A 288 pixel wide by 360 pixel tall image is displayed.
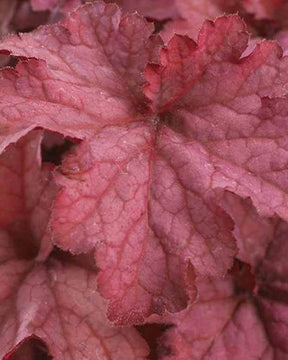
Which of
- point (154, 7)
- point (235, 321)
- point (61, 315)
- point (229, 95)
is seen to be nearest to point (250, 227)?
point (235, 321)

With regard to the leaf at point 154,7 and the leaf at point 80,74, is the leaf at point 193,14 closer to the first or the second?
the leaf at point 154,7

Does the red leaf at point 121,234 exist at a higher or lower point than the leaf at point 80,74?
lower

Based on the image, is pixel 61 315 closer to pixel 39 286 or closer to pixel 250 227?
pixel 39 286

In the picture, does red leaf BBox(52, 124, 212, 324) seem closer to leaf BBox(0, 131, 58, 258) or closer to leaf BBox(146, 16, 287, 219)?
leaf BBox(146, 16, 287, 219)

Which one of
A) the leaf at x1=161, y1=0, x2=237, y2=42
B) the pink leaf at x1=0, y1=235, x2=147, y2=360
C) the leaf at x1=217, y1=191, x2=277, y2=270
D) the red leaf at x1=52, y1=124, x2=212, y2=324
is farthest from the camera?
the leaf at x1=161, y1=0, x2=237, y2=42

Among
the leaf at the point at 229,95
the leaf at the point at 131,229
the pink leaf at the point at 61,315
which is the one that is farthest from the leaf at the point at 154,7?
the pink leaf at the point at 61,315

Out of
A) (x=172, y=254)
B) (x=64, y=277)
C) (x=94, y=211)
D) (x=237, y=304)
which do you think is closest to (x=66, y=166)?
(x=94, y=211)

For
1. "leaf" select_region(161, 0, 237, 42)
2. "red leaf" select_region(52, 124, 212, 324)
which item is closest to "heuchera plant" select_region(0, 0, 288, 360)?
"red leaf" select_region(52, 124, 212, 324)

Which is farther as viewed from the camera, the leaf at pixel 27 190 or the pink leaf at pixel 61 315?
the leaf at pixel 27 190

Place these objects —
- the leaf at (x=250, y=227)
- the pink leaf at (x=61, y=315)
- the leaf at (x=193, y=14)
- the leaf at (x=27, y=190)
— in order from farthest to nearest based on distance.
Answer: the leaf at (x=193, y=14)
the leaf at (x=250, y=227)
the leaf at (x=27, y=190)
the pink leaf at (x=61, y=315)
